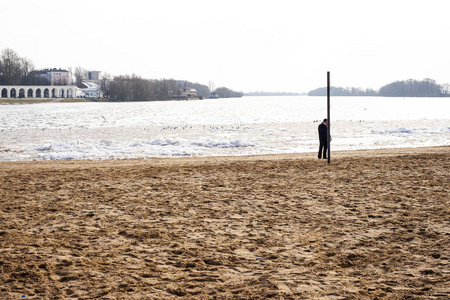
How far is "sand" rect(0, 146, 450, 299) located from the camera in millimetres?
5305

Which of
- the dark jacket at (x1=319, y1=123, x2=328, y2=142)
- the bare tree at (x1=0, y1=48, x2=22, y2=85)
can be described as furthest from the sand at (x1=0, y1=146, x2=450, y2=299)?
the bare tree at (x1=0, y1=48, x2=22, y2=85)

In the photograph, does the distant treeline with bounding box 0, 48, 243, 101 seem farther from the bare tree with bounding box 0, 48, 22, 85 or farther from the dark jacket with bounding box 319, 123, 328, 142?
the dark jacket with bounding box 319, 123, 328, 142

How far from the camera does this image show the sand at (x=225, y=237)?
5.30 meters

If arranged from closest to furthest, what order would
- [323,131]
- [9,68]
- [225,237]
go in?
1. [225,237]
2. [323,131]
3. [9,68]

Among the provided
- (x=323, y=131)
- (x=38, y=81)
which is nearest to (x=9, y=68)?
(x=38, y=81)

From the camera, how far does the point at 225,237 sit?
727cm

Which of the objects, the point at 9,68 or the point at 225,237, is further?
the point at 9,68

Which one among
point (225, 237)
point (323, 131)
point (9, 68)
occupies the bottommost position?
point (225, 237)

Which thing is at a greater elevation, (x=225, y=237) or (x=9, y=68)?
(x=9, y=68)

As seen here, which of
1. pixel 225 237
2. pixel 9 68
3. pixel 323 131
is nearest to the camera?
pixel 225 237

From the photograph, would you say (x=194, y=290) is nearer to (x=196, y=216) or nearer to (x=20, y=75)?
(x=196, y=216)

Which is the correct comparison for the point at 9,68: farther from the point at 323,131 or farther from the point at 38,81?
the point at 323,131

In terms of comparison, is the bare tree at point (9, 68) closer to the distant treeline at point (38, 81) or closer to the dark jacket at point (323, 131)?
the distant treeline at point (38, 81)

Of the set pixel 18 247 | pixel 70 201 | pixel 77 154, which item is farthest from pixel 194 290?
pixel 77 154
